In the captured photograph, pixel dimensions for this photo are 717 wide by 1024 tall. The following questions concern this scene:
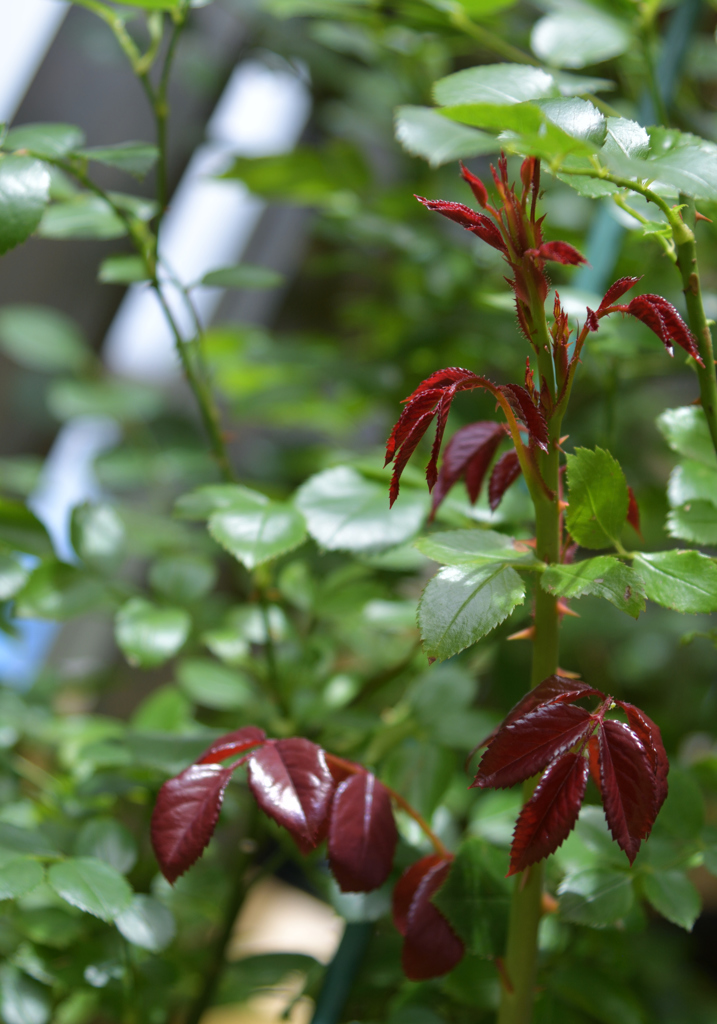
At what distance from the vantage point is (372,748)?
0.46 metres

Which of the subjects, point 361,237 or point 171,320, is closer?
point 171,320

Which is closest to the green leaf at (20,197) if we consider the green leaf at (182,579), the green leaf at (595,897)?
the green leaf at (182,579)

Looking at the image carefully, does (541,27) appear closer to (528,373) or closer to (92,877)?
(528,373)

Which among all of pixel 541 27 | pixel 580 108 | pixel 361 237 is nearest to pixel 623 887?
pixel 580 108

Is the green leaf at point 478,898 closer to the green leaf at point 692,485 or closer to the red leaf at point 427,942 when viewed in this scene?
the red leaf at point 427,942

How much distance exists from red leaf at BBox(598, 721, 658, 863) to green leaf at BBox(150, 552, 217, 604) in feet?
1.07

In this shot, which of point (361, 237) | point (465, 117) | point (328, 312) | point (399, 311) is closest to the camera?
point (465, 117)

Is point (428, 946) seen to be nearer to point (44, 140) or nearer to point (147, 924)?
point (147, 924)

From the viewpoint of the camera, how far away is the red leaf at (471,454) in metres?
0.38

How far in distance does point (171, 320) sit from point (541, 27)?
0.98 ft

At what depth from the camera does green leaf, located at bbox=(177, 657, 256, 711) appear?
538 mm

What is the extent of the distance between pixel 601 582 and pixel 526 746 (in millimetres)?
60

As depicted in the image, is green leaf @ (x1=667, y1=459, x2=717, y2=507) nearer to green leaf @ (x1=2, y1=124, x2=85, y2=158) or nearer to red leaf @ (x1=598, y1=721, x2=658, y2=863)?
red leaf @ (x1=598, y1=721, x2=658, y2=863)

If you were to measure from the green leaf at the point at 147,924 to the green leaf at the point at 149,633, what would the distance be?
120 millimetres
